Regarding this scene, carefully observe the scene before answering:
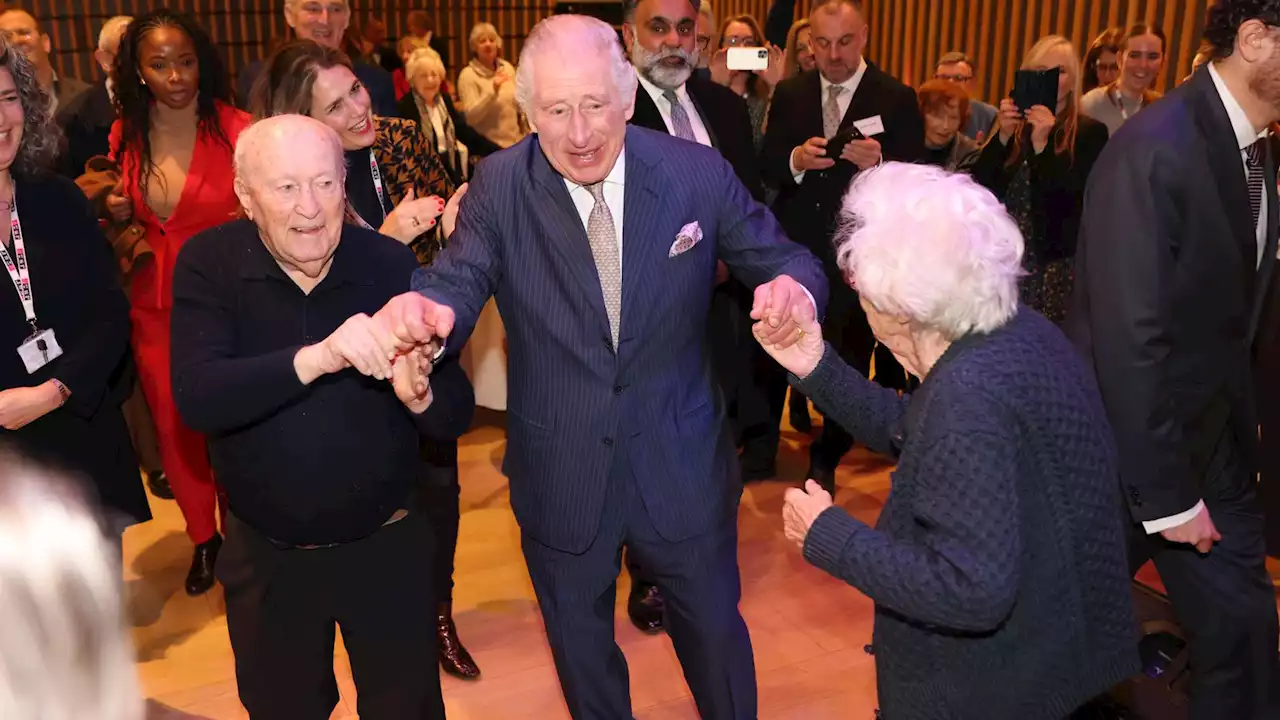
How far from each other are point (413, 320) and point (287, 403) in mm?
331

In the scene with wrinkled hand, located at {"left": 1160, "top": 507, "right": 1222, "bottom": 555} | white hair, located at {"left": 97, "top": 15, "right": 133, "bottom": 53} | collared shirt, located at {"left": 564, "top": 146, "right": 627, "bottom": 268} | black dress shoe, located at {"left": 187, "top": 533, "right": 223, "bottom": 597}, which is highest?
white hair, located at {"left": 97, "top": 15, "right": 133, "bottom": 53}

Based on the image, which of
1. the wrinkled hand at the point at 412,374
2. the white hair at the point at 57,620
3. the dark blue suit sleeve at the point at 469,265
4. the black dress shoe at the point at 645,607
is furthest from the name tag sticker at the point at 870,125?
the white hair at the point at 57,620

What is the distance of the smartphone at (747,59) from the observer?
427 cm

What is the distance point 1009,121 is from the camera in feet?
13.7

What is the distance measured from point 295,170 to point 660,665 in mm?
1900

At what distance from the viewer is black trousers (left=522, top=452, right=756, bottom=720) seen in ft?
7.43

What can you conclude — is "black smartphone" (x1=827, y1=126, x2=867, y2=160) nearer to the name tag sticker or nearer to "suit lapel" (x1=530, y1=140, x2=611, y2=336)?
the name tag sticker

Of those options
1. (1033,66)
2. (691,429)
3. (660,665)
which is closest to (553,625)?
(691,429)

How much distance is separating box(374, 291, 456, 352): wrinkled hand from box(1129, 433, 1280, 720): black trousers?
1.49 metres

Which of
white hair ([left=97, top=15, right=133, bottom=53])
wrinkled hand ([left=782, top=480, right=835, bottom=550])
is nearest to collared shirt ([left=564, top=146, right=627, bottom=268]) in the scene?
wrinkled hand ([left=782, top=480, right=835, bottom=550])

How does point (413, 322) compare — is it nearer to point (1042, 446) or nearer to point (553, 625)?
point (553, 625)

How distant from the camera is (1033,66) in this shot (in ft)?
14.6

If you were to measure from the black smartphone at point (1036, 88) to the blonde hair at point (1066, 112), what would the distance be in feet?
0.17

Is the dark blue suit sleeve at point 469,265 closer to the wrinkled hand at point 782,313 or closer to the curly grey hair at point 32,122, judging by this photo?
the wrinkled hand at point 782,313
